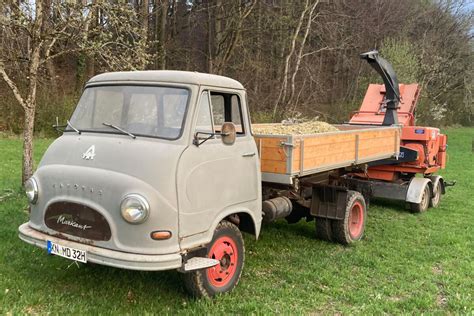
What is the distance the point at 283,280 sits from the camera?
5477mm

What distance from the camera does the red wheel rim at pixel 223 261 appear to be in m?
4.73

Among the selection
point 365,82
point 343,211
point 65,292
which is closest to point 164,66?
point 365,82

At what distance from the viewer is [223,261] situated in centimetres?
490

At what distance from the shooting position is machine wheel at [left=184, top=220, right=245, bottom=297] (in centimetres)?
456

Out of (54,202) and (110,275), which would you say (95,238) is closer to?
(54,202)

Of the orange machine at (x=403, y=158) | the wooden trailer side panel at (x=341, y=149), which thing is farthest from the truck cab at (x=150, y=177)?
the orange machine at (x=403, y=158)

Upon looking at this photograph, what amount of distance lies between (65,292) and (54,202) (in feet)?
3.22

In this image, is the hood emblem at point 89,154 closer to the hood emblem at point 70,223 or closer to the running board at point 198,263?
the hood emblem at point 70,223

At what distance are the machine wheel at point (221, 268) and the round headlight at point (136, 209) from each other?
82cm

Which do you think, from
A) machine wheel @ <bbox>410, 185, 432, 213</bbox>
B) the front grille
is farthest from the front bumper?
machine wheel @ <bbox>410, 185, 432, 213</bbox>

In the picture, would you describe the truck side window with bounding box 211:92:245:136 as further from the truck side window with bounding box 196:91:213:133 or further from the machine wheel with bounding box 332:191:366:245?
the machine wheel with bounding box 332:191:366:245

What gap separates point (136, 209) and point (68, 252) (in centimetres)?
85

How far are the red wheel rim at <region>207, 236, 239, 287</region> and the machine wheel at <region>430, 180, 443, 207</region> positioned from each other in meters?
6.61

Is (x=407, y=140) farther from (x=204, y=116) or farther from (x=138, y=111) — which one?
(x=138, y=111)
